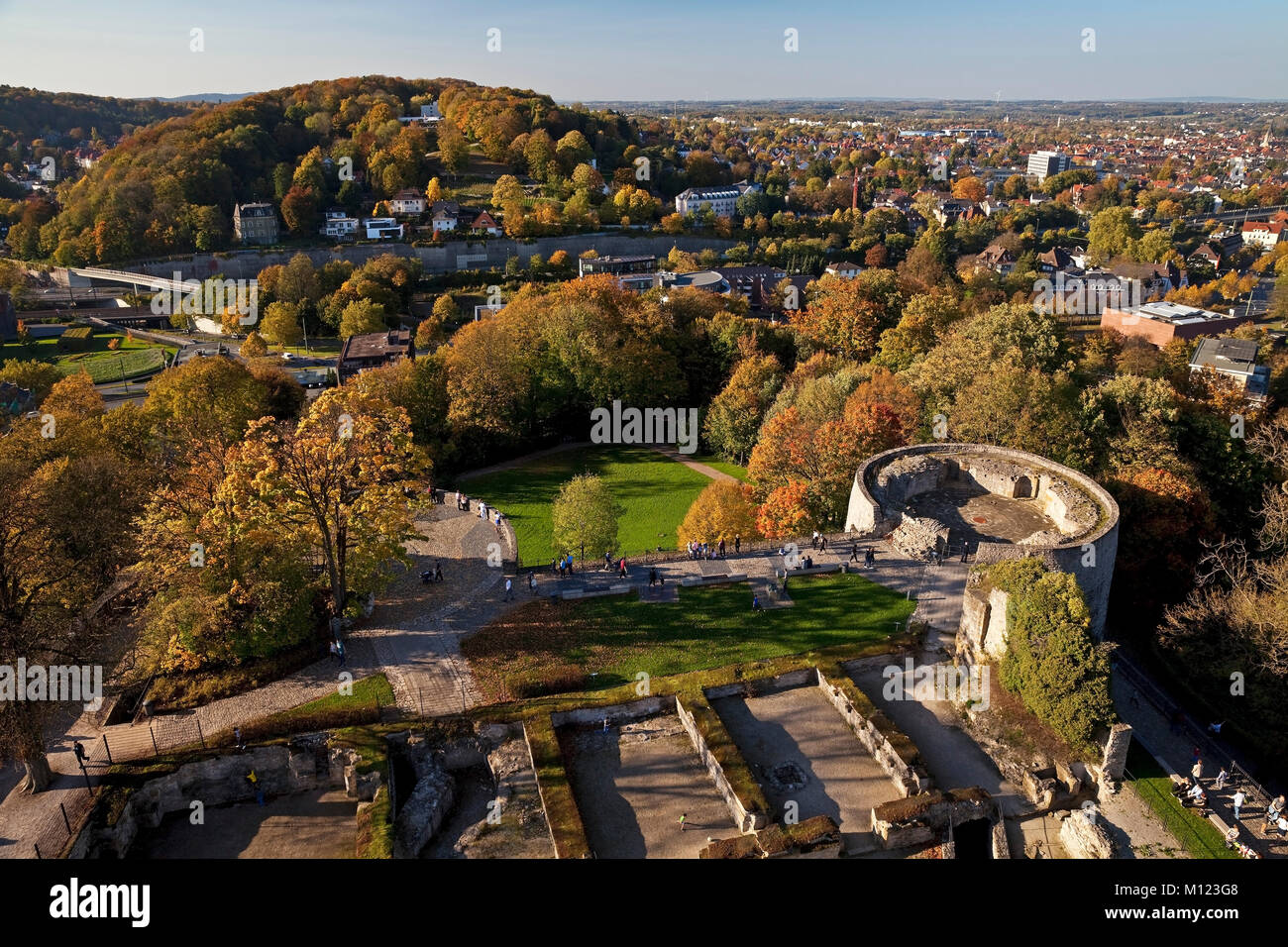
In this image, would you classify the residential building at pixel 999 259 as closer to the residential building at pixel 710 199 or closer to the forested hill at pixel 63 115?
the residential building at pixel 710 199

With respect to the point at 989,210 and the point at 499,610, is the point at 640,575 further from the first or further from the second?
the point at 989,210

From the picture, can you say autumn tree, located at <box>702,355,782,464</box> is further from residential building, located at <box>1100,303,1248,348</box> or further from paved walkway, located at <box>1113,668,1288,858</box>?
residential building, located at <box>1100,303,1248,348</box>

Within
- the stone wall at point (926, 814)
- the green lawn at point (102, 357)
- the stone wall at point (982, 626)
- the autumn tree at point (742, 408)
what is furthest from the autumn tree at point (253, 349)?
the stone wall at point (926, 814)

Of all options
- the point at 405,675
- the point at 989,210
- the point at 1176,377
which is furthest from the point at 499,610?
the point at 989,210

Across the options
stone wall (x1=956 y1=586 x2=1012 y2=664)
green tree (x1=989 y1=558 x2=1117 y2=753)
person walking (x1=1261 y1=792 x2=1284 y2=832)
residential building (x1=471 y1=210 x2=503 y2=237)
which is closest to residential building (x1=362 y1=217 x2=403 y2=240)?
residential building (x1=471 y1=210 x2=503 y2=237)
